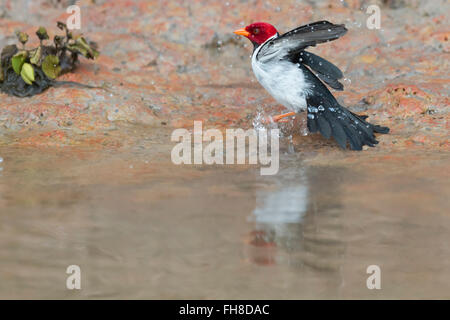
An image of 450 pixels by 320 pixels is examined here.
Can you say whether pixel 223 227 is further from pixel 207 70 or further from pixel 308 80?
pixel 207 70

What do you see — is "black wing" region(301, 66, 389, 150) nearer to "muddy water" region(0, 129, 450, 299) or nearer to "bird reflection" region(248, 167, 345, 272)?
"muddy water" region(0, 129, 450, 299)

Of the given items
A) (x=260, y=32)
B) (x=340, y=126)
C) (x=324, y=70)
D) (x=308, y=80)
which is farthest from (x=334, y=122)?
(x=260, y=32)

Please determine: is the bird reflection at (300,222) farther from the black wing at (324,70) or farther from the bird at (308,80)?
the black wing at (324,70)

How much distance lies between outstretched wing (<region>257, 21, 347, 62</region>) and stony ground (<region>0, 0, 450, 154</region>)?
27.7 inches

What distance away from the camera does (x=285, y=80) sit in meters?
4.97

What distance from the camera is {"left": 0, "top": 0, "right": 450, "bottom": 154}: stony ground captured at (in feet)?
17.6

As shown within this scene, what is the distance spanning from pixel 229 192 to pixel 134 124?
1.87 meters

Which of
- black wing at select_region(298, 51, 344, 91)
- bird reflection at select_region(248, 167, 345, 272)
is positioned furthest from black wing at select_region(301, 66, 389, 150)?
bird reflection at select_region(248, 167, 345, 272)

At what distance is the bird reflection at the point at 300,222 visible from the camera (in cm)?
295

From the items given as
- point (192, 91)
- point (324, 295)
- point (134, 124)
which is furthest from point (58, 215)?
point (192, 91)

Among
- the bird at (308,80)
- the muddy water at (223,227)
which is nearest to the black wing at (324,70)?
the bird at (308,80)

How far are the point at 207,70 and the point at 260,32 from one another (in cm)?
153

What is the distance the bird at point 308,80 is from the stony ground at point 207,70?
0.19 m

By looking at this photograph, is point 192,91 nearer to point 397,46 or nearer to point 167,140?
point 167,140
